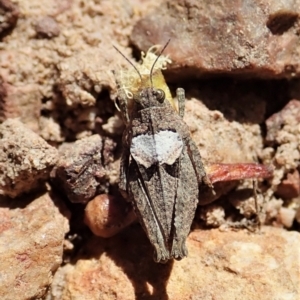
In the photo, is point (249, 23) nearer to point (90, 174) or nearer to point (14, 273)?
point (90, 174)

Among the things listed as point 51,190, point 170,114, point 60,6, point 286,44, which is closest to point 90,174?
point 51,190

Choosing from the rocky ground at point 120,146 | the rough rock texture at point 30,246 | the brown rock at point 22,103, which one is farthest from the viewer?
the brown rock at point 22,103

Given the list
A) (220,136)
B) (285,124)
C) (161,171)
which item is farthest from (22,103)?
(285,124)

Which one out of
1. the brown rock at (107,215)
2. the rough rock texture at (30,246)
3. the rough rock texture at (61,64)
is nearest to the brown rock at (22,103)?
the rough rock texture at (61,64)

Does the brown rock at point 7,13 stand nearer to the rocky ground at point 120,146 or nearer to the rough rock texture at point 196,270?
the rocky ground at point 120,146

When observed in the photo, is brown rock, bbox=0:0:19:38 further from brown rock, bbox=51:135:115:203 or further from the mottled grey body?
the mottled grey body

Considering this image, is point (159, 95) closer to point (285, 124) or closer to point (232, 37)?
point (232, 37)
